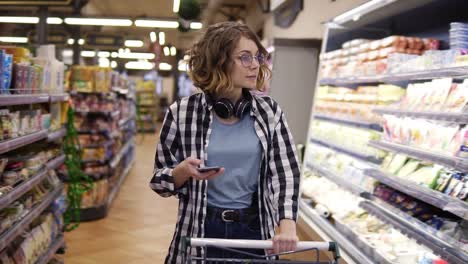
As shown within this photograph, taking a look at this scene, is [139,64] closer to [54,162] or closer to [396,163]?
[54,162]

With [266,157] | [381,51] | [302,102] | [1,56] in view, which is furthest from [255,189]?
[302,102]

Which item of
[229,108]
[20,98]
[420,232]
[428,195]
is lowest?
[420,232]

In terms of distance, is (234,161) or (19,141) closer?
(234,161)

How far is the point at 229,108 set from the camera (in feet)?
6.57

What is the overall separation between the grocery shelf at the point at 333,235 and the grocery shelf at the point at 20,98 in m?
2.45

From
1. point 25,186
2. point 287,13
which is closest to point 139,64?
point 287,13

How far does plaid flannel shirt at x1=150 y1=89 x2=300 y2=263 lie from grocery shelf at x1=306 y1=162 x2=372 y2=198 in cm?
239

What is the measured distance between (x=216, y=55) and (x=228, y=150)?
1.17 feet

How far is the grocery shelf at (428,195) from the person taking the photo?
292cm

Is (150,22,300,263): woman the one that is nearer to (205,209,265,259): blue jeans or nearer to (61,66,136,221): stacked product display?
(205,209,265,259): blue jeans

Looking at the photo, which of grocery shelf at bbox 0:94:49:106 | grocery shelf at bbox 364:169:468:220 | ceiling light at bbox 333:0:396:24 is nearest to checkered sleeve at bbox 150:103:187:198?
grocery shelf at bbox 0:94:49:106

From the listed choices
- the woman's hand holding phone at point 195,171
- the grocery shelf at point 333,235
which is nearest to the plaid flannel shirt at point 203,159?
the woman's hand holding phone at point 195,171

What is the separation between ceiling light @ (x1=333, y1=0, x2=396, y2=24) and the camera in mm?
4088

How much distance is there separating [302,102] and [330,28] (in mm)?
1875
